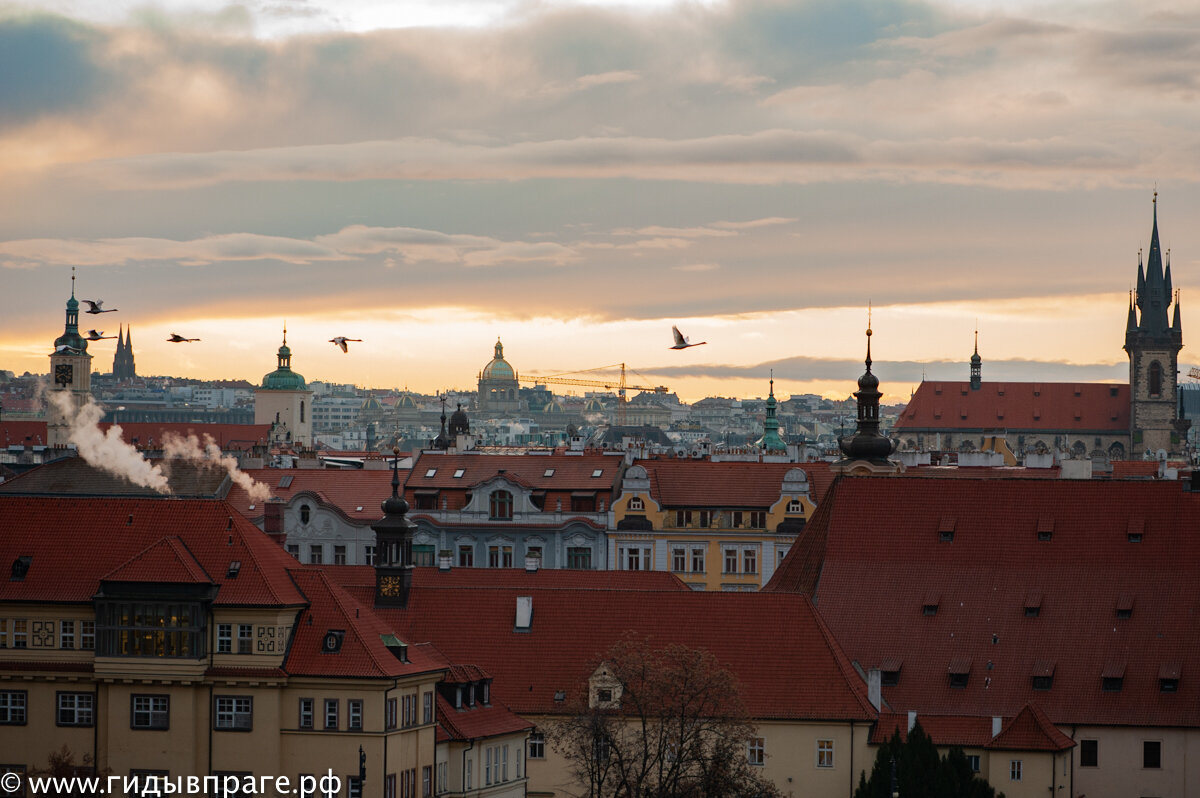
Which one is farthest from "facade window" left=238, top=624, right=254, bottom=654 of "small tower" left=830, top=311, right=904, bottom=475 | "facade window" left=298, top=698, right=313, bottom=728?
"small tower" left=830, top=311, right=904, bottom=475

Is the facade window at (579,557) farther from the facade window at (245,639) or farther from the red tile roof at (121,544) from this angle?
the facade window at (245,639)

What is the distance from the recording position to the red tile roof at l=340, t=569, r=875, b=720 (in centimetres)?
8181

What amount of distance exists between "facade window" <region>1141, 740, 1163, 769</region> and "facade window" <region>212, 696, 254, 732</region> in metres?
31.5

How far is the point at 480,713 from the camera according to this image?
79.7 m

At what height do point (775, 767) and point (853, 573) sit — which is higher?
point (853, 573)

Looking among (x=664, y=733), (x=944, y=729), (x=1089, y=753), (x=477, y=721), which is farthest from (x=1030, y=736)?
(x=477, y=721)

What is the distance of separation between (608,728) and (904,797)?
9.93 m

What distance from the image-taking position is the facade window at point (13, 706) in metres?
76.9

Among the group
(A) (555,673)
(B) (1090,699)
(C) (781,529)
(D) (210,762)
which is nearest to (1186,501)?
(B) (1090,699)

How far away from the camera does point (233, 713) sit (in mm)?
75250

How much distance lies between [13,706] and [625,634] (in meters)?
21.1

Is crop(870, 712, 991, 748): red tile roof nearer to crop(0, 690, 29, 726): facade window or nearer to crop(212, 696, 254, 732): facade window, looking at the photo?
crop(212, 696, 254, 732): facade window

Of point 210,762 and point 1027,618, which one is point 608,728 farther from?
point 1027,618

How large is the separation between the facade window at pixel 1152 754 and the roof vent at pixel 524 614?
22399 mm
